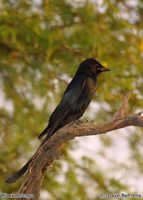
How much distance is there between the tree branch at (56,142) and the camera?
563 centimetres

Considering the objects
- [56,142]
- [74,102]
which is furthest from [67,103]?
[56,142]

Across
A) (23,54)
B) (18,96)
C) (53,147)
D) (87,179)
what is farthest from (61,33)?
(53,147)

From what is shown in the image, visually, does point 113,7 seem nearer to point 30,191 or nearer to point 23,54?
point 23,54

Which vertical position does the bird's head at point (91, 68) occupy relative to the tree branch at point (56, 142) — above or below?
above

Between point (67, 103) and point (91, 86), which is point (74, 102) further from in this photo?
point (91, 86)

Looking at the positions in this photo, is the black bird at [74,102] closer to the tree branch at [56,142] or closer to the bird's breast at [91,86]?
the bird's breast at [91,86]

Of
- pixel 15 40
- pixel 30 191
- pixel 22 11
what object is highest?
pixel 22 11

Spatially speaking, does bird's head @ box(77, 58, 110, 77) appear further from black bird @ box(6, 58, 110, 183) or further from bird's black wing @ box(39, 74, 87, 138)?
bird's black wing @ box(39, 74, 87, 138)

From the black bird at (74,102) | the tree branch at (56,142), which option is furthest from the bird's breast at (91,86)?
the tree branch at (56,142)

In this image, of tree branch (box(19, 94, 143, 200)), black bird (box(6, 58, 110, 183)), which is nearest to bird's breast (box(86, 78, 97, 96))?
black bird (box(6, 58, 110, 183))

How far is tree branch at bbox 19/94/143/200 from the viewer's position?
563 centimetres

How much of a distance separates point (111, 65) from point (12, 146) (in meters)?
1.68

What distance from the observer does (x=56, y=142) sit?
5.91 metres

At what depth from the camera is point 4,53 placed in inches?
380
